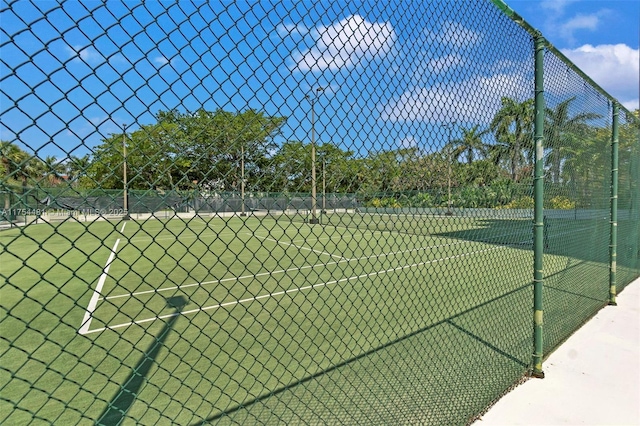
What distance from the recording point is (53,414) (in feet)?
8.45

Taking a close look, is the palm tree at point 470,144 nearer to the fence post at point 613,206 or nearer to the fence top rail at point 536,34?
the fence top rail at point 536,34

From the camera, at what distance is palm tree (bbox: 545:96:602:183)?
3670mm

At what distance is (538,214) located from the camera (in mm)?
3057

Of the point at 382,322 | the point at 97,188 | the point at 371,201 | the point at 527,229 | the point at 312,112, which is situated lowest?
the point at 382,322

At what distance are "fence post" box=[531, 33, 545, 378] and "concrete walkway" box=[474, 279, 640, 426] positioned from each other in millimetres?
250

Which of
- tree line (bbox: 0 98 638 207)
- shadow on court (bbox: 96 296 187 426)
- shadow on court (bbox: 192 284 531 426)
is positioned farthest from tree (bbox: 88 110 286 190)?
shadow on court (bbox: 192 284 531 426)

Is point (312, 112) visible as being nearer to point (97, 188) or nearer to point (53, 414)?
point (97, 188)

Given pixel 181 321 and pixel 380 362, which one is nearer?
pixel 380 362

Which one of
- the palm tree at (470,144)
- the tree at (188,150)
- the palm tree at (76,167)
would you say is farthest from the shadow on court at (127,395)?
the palm tree at (470,144)

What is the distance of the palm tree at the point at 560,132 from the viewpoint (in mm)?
3670

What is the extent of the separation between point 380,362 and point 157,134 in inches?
107

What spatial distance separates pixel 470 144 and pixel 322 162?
1.38 meters

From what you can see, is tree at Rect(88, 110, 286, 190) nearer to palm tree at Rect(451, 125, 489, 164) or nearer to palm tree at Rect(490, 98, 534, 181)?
palm tree at Rect(451, 125, 489, 164)

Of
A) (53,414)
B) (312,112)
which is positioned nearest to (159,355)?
(53,414)
